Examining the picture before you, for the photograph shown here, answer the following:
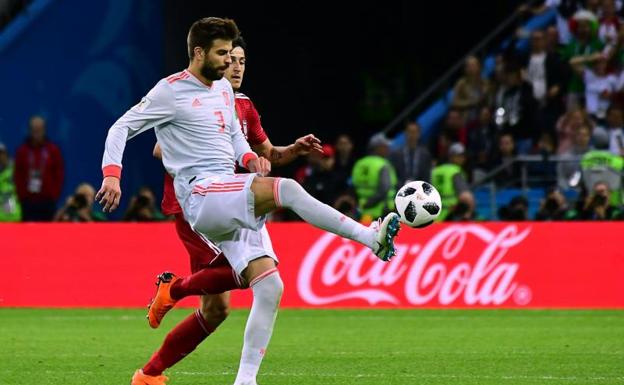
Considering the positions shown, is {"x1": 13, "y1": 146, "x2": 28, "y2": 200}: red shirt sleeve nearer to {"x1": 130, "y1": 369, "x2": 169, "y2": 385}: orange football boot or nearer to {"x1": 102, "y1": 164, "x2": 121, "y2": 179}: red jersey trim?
{"x1": 130, "y1": 369, "x2": 169, "y2": 385}: orange football boot

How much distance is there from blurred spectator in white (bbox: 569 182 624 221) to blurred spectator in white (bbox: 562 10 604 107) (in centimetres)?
294

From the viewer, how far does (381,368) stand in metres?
10.2

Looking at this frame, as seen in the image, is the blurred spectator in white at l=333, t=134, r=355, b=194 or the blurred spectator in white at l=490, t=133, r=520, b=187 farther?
the blurred spectator in white at l=490, t=133, r=520, b=187

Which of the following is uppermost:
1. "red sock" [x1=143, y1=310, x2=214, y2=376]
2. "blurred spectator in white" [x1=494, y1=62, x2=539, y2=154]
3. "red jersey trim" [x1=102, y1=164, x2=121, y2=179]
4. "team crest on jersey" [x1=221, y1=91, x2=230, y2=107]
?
"team crest on jersey" [x1=221, y1=91, x2=230, y2=107]

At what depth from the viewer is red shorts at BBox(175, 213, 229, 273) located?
9.05 meters

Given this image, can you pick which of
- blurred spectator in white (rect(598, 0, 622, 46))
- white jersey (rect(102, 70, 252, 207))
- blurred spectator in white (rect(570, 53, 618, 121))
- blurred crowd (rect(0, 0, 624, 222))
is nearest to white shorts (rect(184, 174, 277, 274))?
white jersey (rect(102, 70, 252, 207))

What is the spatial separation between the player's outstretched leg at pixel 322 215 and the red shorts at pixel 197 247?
1067 mm

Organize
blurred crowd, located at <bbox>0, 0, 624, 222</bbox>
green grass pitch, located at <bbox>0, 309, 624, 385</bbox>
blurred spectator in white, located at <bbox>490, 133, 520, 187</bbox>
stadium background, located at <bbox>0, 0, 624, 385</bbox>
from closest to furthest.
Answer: green grass pitch, located at <bbox>0, 309, 624, 385</bbox>
stadium background, located at <bbox>0, 0, 624, 385</bbox>
blurred crowd, located at <bbox>0, 0, 624, 222</bbox>
blurred spectator in white, located at <bbox>490, 133, 520, 187</bbox>

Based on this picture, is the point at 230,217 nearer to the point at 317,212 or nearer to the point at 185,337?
the point at 317,212

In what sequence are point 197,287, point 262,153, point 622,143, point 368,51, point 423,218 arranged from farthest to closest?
point 368,51, point 622,143, point 262,153, point 197,287, point 423,218

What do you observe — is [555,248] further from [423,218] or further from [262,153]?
[423,218]

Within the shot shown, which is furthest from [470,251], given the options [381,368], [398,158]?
[381,368]

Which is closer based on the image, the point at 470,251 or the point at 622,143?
the point at 470,251

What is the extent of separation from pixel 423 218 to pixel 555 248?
898cm
